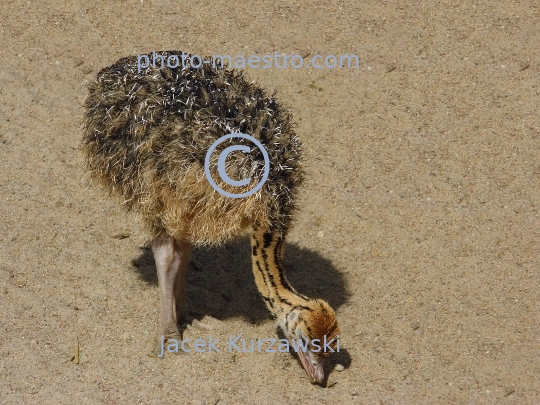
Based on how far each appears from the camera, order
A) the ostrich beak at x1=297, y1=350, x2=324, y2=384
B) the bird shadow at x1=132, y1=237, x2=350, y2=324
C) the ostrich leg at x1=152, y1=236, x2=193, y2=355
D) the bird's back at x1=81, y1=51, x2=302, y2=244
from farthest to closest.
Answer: the bird shadow at x1=132, y1=237, x2=350, y2=324 → the ostrich leg at x1=152, y1=236, x2=193, y2=355 → the ostrich beak at x1=297, y1=350, x2=324, y2=384 → the bird's back at x1=81, y1=51, x2=302, y2=244

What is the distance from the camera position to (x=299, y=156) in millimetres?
5492

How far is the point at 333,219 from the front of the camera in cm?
688

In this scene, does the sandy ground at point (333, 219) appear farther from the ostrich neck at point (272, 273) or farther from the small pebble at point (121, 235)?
the ostrich neck at point (272, 273)

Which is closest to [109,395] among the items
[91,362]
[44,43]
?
[91,362]

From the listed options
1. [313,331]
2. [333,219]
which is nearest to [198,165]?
[313,331]

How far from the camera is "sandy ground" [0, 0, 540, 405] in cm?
567

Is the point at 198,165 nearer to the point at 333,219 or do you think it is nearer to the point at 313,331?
the point at 313,331

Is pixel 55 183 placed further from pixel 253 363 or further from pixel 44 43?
pixel 253 363

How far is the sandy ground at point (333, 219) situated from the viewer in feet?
18.6

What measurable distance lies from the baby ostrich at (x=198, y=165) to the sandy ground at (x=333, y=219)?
0.61m

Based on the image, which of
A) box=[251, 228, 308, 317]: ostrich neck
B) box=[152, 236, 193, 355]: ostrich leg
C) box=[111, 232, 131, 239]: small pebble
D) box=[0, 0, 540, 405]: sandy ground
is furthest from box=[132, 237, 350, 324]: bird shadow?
box=[251, 228, 308, 317]: ostrich neck

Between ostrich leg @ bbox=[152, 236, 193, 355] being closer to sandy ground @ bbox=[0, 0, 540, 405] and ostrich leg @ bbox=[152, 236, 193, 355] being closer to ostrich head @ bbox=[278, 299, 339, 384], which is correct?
sandy ground @ bbox=[0, 0, 540, 405]

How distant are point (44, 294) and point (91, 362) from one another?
27.9 inches

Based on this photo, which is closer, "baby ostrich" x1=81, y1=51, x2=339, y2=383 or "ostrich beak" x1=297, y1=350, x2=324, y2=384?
"baby ostrich" x1=81, y1=51, x2=339, y2=383
